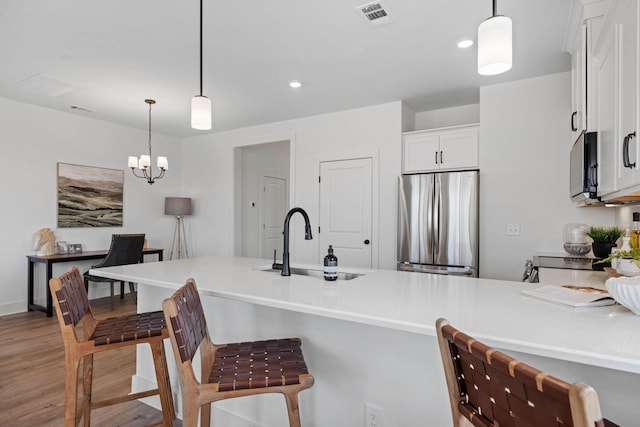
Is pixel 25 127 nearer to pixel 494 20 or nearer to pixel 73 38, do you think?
pixel 73 38

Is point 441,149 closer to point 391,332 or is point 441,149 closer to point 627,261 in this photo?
point 627,261

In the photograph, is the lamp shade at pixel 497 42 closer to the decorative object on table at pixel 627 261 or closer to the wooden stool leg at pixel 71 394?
the decorative object on table at pixel 627 261

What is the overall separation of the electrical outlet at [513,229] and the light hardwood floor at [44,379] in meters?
3.22

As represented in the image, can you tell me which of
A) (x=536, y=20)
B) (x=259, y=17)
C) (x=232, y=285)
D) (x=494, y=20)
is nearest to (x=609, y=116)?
(x=494, y=20)

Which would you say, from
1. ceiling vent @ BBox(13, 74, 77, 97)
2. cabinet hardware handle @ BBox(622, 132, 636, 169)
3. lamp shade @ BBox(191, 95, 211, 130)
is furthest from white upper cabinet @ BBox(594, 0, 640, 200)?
ceiling vent @ BBox(13, 74, 77, 97)

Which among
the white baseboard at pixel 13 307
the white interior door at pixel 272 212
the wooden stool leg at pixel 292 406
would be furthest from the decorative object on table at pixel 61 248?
the wooden stool leg at pixel 292 406

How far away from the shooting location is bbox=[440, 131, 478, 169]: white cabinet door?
3852mm

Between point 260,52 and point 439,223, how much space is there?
2331mm

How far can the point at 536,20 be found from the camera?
100.0 inches

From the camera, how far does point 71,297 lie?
1598 mm

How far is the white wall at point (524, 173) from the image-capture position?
11.3 ft

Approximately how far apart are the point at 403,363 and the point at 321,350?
39cm

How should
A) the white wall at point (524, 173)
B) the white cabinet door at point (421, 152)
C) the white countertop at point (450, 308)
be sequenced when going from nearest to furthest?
the white countertop at point (450, 308) → the white wall at point (524, 173) → the white cabinet door at point (421, 152)

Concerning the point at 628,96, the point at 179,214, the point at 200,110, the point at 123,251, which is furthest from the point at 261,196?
the point at 628,96
